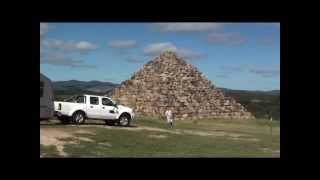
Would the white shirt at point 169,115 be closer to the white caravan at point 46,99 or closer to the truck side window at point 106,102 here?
the truck side window at point 106,102

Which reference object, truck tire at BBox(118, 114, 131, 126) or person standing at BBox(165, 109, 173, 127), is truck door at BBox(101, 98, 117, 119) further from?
person standing at BBox(165, 109, 173, 127)

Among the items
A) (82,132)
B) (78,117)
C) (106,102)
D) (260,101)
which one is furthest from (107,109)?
(260,101)

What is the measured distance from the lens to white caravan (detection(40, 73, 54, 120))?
7.23m

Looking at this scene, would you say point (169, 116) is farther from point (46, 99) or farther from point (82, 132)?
point (46, 99)

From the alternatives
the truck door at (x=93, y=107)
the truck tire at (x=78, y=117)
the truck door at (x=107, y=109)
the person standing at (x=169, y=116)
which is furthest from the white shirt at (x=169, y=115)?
the truck tire at (x=78, y=117)

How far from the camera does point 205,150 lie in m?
7.72

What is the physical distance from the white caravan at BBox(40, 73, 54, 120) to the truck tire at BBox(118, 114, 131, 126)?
105cm

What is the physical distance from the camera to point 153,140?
332 inches

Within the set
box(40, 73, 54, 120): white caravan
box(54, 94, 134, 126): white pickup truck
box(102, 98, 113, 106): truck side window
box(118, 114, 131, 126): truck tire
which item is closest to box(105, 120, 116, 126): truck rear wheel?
box(54, 94, 134, 126): white pickup truck

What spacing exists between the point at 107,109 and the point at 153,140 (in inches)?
35.4

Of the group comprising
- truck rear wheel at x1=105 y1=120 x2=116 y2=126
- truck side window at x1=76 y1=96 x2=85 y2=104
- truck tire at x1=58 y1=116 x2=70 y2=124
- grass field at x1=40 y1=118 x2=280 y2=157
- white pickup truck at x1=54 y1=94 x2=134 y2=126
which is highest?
truck side window at x1=76 y1=96 x2=85 y2=104
